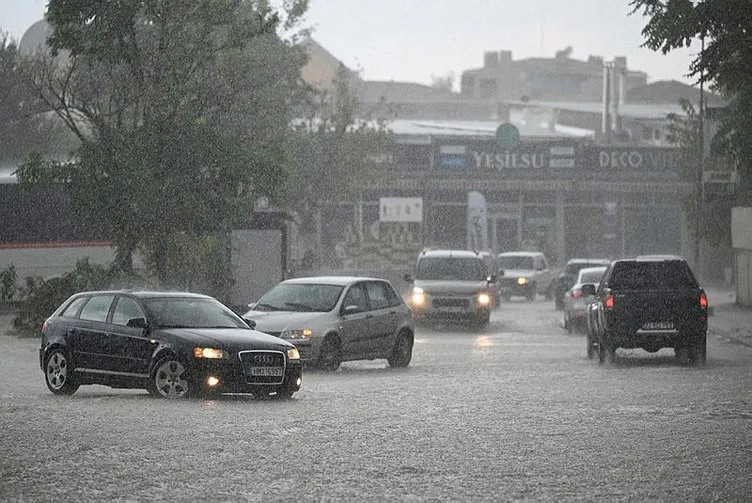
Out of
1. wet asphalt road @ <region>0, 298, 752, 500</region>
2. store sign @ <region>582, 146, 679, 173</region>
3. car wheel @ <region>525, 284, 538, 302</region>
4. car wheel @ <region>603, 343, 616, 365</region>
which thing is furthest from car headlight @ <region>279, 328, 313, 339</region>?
store sign @ <region>582, 146, 679, 173</region>

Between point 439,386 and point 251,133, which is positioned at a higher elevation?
point 251,133

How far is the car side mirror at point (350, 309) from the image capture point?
25516 mm

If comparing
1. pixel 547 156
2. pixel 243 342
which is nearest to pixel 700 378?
pixel 243 342

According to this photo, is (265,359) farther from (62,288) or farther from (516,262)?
(516,262)

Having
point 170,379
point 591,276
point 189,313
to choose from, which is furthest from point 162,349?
point 591,276

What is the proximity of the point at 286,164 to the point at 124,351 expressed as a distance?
14.6 meters

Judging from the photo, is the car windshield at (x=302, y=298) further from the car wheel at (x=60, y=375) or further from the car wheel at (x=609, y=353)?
the car wheel at (x=60, y=375)

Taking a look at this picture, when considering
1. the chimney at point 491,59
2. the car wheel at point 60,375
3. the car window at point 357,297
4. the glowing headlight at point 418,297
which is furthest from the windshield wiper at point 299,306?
the chimney at point 491,59

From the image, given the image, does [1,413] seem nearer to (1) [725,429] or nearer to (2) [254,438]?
(2) [254,438]

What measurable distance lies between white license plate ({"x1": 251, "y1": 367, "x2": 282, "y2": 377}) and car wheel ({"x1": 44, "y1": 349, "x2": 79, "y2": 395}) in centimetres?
245

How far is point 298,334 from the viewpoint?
2455 centimetres

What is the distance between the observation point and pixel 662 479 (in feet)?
39.8

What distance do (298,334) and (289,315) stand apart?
545mm

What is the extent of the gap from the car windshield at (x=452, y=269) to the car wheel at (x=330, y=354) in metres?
15.3
